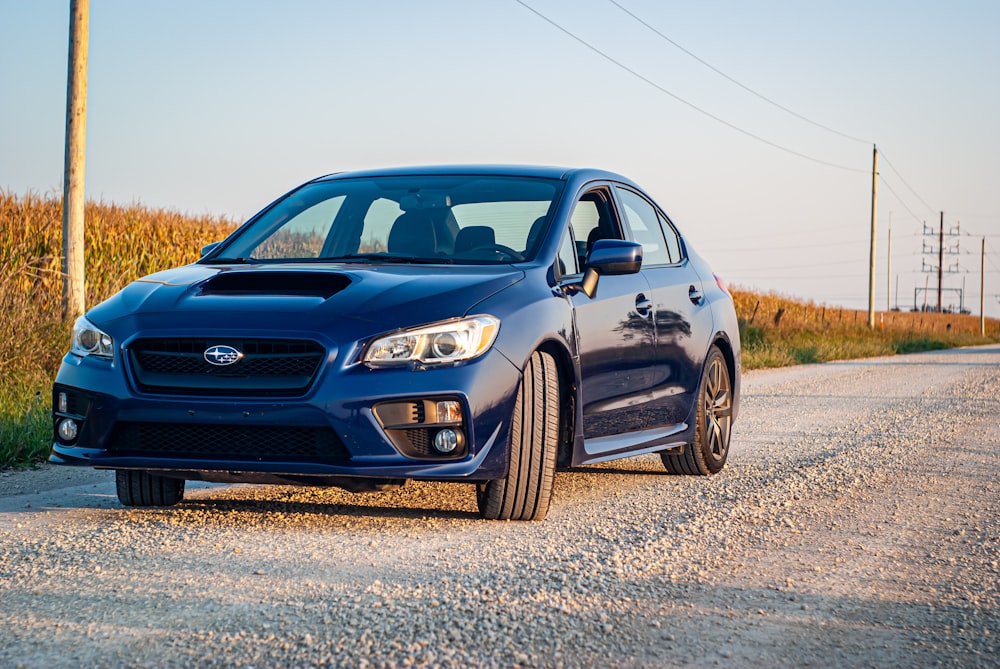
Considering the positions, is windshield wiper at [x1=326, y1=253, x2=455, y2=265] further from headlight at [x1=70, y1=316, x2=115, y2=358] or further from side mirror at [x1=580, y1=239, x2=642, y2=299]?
headlight at [x1=70, y1=316, x2=115, y2=358]

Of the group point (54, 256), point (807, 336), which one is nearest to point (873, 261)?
point (807, 336)

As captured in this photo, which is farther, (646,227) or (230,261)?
(646,227)

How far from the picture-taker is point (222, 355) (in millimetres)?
4922

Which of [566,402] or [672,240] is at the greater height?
[672,240]

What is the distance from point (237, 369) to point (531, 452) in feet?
4.07

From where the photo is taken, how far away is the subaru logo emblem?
16.1ft

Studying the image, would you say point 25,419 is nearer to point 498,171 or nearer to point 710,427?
point 498,171

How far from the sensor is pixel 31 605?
3.91 metres

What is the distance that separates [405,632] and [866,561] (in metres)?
2.12

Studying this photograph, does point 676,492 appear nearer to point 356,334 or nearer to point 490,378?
point 490,378

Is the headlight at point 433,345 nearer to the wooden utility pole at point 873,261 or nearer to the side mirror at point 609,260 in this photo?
the side mirror at point 609,260

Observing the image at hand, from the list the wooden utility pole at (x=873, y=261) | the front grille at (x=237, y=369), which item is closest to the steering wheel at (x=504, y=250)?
the front grille at (x=237, y=369)

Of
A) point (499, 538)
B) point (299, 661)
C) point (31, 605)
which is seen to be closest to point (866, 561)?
point (499, 538)

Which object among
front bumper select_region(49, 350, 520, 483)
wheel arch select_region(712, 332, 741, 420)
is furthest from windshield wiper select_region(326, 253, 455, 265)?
wheel arch select_region(712, 332, 741, 420)
